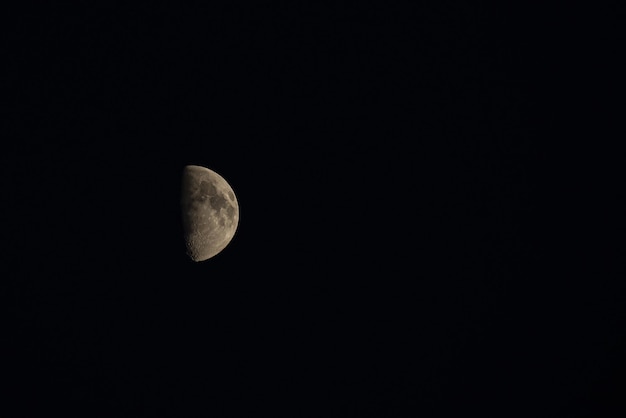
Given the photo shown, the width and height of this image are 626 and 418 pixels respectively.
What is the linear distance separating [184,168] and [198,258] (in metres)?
1.47

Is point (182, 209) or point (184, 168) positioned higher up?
point (184, 168)

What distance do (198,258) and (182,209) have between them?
34.5 inches

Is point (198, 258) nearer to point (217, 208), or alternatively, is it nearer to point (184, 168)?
point (217, 208)

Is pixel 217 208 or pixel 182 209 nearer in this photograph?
pixel 182 209

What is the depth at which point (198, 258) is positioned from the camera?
581 cm

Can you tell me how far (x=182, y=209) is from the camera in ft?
17.9

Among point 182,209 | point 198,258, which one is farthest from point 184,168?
point 198,258

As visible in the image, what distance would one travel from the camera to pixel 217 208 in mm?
5828

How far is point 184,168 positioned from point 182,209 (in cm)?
75

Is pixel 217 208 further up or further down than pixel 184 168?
further down

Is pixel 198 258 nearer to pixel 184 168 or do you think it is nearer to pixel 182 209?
pixel 182 209

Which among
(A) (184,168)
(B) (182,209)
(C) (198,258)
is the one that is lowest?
(C) (198,258)

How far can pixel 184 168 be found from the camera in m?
5.80
